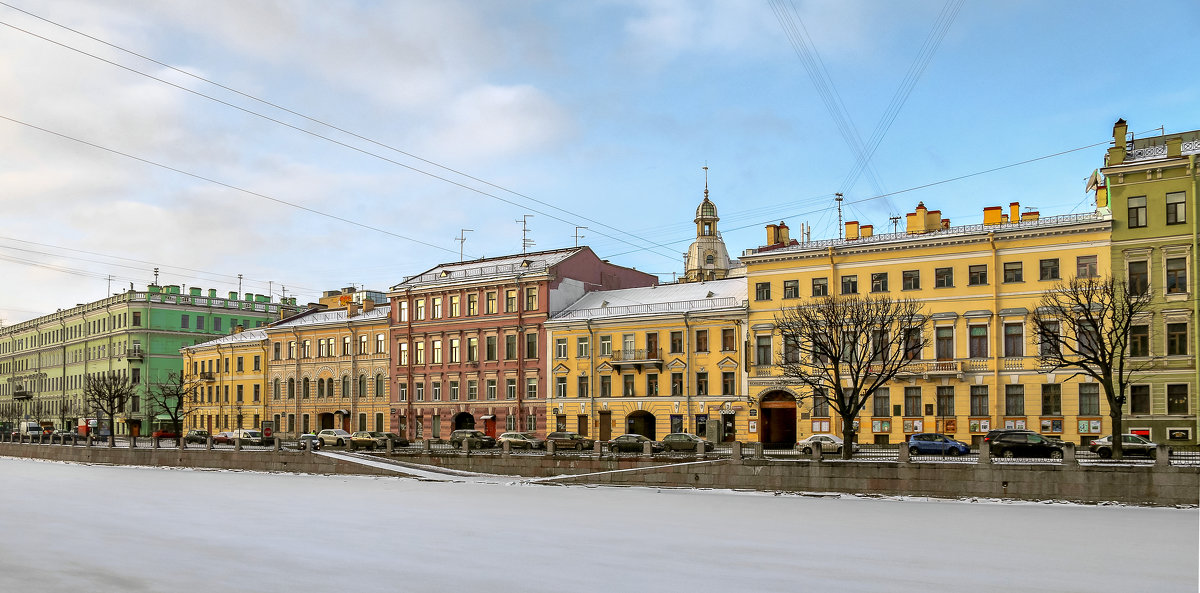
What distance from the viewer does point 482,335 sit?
6950cm

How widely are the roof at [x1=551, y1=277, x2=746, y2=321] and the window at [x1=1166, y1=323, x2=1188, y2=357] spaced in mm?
21121

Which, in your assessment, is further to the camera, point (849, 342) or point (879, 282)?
point (879, 282)

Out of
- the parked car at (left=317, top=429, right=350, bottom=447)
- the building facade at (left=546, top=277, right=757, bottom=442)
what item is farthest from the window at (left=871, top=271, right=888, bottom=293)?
the parked car at (left=317, top=429, right=350, bottom=447)

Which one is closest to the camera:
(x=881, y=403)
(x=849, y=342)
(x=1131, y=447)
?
(x=1131, y=447)

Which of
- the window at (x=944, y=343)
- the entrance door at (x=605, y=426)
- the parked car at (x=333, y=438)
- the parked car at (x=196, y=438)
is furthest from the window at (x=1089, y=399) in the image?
the parked car at (x=196, y=438)

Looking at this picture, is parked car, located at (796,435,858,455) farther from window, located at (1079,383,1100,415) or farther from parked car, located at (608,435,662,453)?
window, located at (1079,383,1100,415)

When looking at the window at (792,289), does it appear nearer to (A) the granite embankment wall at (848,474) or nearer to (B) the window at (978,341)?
(B) the window at (978,341)

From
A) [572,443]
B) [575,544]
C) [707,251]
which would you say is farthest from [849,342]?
[707,251]

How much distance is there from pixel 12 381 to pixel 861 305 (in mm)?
106710

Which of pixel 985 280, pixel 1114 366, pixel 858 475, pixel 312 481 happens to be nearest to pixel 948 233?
pixel 985 280

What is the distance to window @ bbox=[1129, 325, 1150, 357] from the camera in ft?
154

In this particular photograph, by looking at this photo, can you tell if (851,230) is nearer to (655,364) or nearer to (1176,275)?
(655,364)

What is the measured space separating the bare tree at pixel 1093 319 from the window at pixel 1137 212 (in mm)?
2906

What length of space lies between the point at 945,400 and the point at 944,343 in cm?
284
